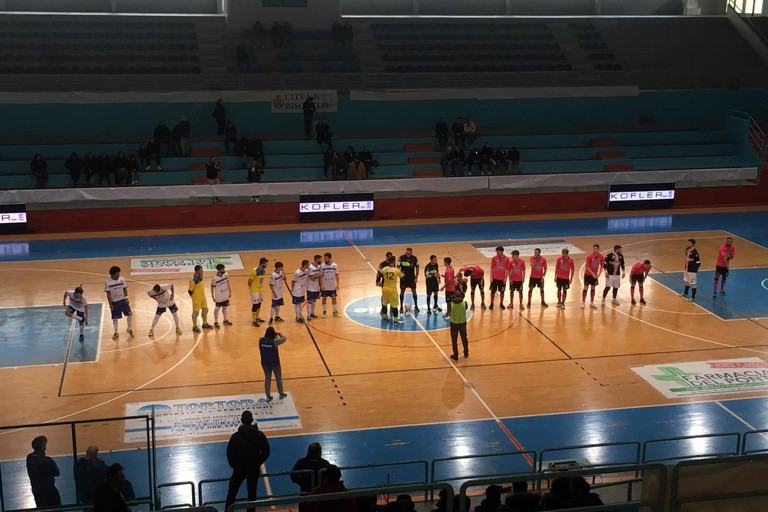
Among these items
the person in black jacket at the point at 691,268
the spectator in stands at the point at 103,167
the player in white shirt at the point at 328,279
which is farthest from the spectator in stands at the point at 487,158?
the player in white shirt at the point at 328,279

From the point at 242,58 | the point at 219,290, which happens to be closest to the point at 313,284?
the point at 219,290

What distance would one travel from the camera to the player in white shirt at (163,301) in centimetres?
2214

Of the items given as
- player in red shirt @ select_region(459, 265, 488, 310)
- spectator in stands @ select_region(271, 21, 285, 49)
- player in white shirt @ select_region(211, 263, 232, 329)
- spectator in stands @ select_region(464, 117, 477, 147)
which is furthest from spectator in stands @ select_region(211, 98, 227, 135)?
player in red shirt @ select_region(459, 265, 488, 310)

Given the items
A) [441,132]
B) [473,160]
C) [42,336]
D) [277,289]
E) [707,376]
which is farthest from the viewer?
[441,132]

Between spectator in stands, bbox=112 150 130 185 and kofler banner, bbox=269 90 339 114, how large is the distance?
7.54m

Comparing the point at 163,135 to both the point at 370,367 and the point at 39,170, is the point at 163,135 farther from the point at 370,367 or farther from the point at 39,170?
the point at 370,367

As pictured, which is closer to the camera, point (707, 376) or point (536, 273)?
point (707, 376)

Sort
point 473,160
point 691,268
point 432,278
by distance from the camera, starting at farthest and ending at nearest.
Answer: point 473,160, point 691,268, point 432,278

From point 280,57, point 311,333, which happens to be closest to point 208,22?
point 280,57

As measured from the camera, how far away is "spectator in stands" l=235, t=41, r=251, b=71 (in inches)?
1630

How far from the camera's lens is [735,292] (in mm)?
26500

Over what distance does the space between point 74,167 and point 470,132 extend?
16471mm

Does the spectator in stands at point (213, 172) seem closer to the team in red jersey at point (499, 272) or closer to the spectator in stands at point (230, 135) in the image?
the spectator in stands at point (230, 135)

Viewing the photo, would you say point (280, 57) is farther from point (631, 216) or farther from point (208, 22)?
point (631, 216)
